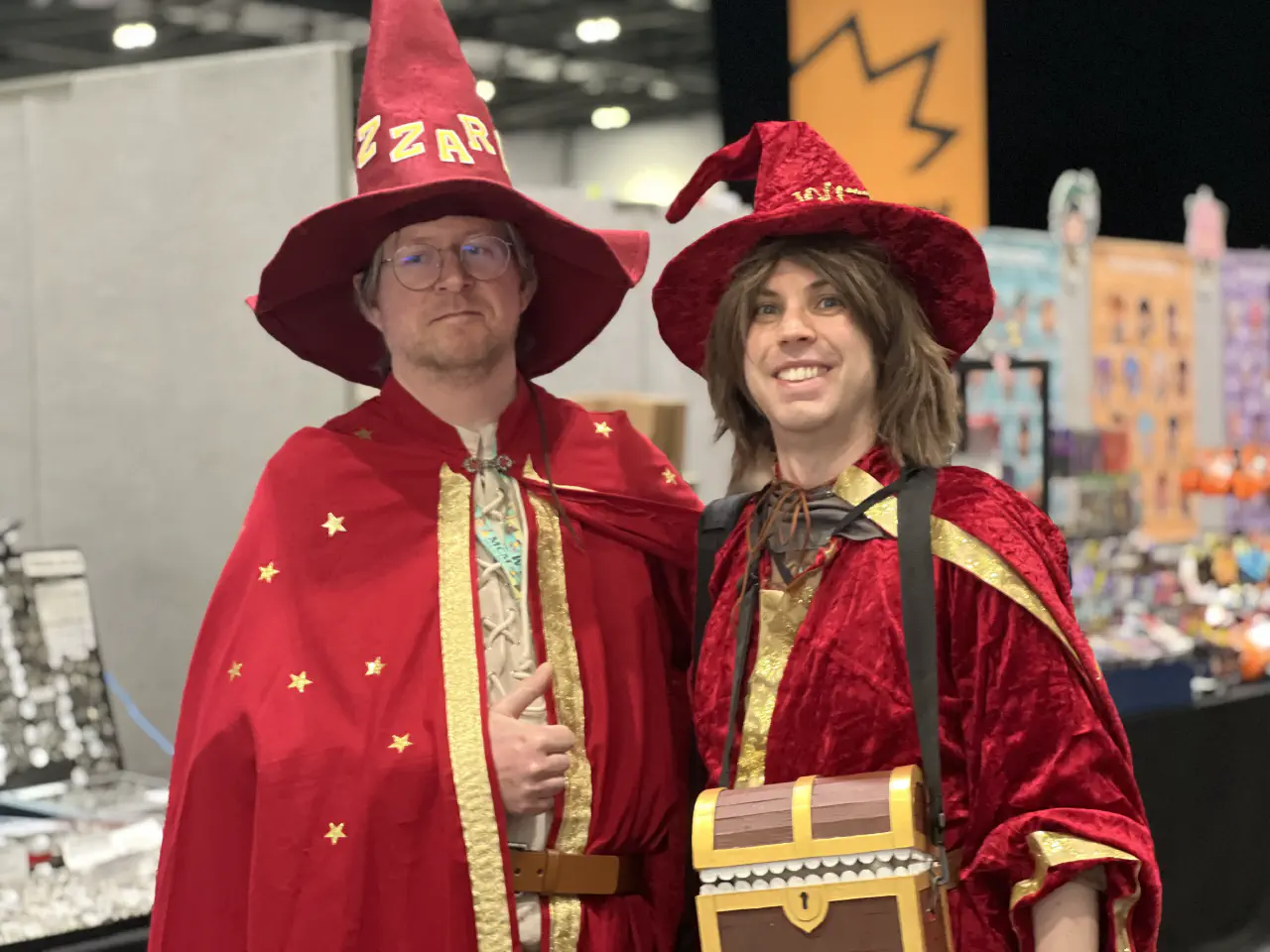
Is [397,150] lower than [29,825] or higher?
higher

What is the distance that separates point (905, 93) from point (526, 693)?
11.0 feet

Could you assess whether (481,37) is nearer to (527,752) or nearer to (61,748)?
(61,748)

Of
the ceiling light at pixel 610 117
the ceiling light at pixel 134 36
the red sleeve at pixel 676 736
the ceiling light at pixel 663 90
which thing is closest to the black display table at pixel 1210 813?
the red sleeve at pixel 676 736

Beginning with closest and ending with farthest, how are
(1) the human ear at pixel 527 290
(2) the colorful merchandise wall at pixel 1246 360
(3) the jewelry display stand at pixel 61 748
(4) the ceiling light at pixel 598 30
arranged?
(1) the human ear at pixel 527 290 → (3) the jewelry display stand at pixel 61 748 → (2) the colorful merchandise wall at pixel 1246 360 → (4) the ceiling light at pixel 598 30

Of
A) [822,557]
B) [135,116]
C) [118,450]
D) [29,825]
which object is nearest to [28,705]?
[29,825]

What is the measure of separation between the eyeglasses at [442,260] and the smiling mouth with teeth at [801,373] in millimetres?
502

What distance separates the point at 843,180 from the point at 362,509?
2.59ft

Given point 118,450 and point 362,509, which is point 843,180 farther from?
point 118,450

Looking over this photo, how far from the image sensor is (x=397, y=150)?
2.11 m

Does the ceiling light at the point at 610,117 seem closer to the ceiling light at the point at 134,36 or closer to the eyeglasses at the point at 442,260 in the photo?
the ceiling light at the point at 134,36

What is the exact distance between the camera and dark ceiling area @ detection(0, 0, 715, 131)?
35.6ft

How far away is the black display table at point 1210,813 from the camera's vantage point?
383cm

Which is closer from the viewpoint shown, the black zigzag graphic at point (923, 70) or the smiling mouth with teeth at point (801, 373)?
the smiling mouth with teeth at point (801, 373)

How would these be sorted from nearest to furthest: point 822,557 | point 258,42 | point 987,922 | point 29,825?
point 987,922
point 822,557
point 29,825
point 258,42
